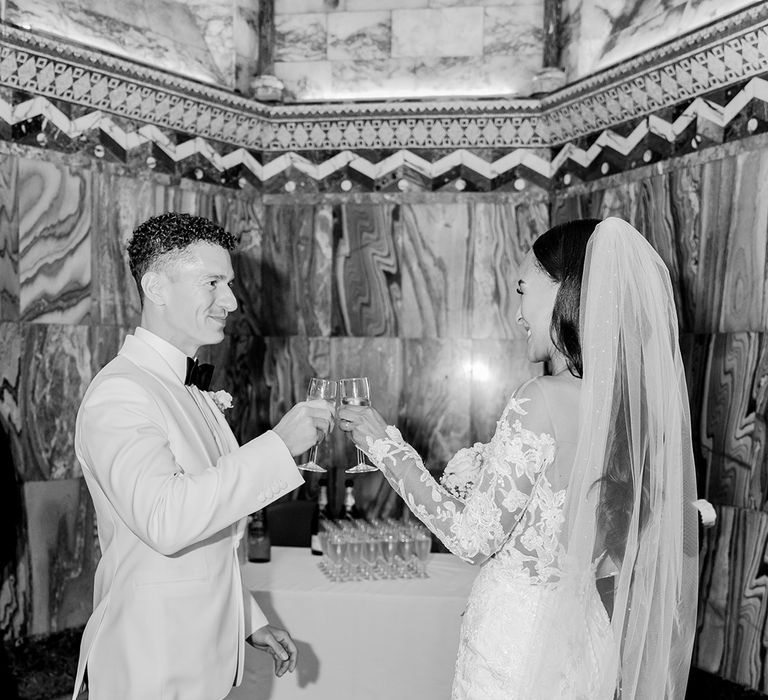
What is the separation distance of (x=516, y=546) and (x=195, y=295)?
100cm

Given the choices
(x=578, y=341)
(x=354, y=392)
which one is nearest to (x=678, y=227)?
(x=578, y=341)

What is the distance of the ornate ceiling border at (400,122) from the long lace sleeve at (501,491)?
5.78 ft

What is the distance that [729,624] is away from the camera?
311cm

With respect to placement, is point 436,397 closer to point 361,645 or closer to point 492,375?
point 492,375

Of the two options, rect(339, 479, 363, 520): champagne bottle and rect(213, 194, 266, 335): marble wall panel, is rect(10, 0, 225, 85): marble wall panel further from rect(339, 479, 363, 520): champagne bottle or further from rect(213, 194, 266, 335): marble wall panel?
rect(339, 479, 363, 520): champagne bottle

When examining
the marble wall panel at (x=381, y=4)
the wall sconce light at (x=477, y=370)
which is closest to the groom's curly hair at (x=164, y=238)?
the wall sconce light at (x=477, y=370)

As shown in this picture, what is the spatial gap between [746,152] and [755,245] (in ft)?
1.15

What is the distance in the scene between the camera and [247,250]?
4301 millimetres

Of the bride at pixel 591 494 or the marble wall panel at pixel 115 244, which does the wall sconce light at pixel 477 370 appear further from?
the bride at pixel 591 494

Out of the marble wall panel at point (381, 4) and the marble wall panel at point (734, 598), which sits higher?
the marble wall panel at point (381, 4)

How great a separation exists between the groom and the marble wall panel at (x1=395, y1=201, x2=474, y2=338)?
2.17m

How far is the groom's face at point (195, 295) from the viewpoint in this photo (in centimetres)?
205

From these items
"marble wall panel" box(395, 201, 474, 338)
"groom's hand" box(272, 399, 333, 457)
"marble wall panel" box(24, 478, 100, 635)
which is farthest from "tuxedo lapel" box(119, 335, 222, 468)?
"marble wall panel" box(395, 201, 474, 338)

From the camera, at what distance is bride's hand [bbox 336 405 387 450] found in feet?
6.98
